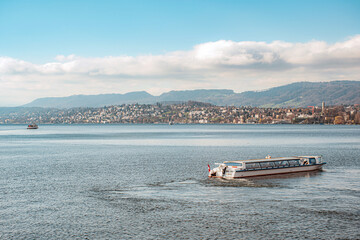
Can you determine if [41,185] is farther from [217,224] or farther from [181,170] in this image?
[217,224]

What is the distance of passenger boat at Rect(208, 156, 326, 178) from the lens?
62.1 meters

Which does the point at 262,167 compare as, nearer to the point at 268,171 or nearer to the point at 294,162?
the point at 268,171

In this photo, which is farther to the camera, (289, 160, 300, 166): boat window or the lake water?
(289, 160, 300, 166): boat window

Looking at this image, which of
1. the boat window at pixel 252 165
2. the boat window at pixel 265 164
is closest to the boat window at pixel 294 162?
the boat window at pixel 265 164

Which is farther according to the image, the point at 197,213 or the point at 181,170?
the point at 181,170

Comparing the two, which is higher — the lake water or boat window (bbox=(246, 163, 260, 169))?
boat window (bbox=(246, 163, 260, 169))

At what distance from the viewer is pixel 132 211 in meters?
40.0

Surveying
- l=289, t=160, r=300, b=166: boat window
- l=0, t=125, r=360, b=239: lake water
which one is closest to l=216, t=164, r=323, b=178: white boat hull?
l=289, t=160, r=300, b=166: boat window

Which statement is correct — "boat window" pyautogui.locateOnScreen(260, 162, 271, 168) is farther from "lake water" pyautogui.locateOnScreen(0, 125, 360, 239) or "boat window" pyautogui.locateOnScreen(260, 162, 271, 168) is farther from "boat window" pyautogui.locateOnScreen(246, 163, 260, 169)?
"lake water" pyautogui.locateOnScreen(0, 125, 360, 239)

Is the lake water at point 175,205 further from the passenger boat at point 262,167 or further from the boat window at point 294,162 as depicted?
the boat window at point 294,162

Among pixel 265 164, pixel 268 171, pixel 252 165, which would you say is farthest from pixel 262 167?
pixel 252 165

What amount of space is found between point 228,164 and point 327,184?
1671 centimetres

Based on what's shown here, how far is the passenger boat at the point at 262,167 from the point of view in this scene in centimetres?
6209

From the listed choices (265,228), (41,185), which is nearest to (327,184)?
(265,228)
